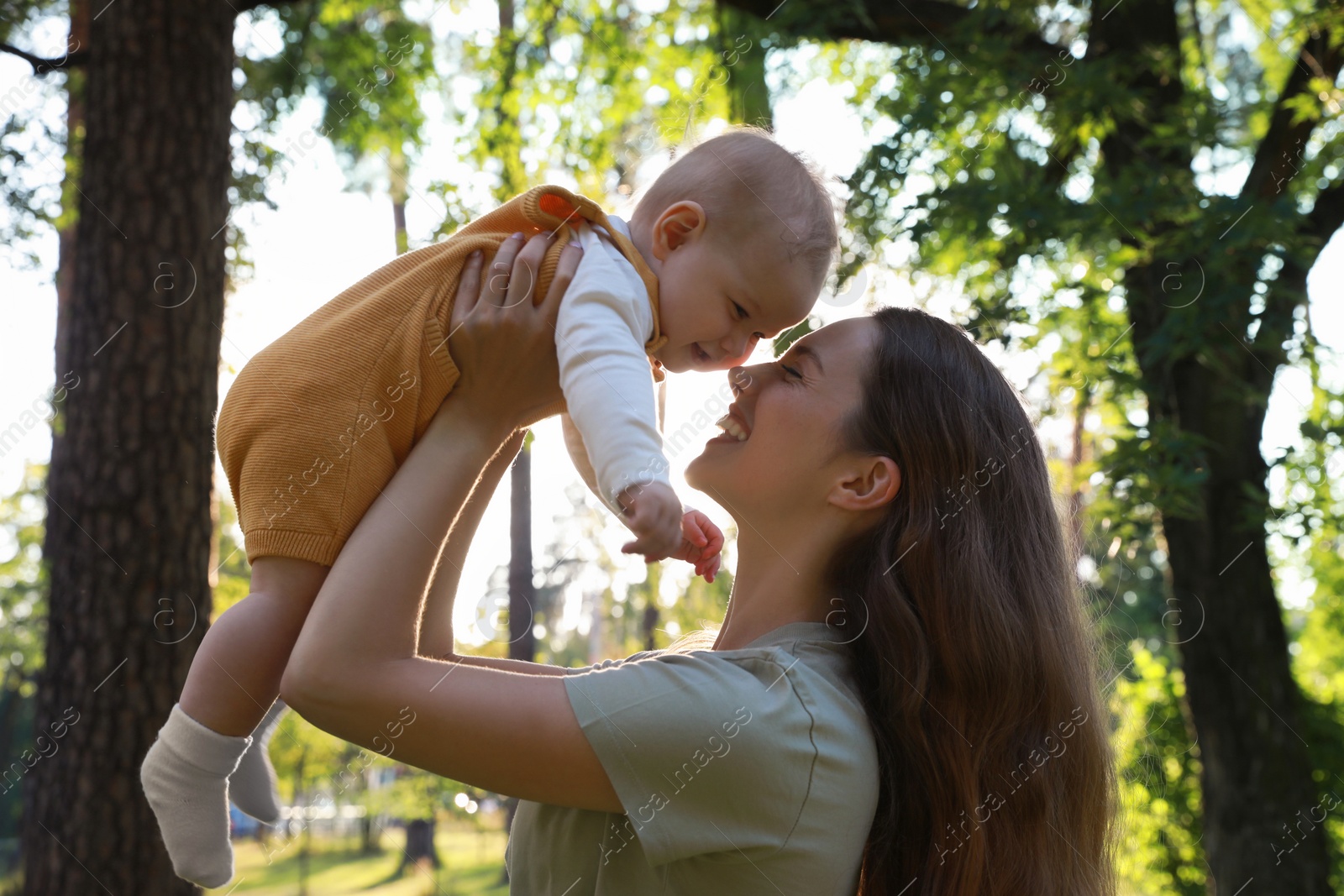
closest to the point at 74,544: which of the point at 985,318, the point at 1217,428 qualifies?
the point at 985,318

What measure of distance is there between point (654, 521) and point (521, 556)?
4.77 meters

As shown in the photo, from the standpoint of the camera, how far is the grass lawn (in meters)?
15.7

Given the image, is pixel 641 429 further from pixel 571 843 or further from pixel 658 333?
pixel 571 843

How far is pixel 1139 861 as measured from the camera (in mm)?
6922

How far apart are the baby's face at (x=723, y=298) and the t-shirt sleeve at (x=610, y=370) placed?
11 centimetres

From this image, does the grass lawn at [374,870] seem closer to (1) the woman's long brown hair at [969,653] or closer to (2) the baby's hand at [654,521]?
(1) the woman's long brown hair at [969,653]

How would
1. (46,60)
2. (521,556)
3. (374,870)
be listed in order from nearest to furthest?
(46,60), (521,556), (374,870)

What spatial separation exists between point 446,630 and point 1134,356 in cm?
402

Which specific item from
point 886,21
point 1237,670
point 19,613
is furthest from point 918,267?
point 19,613

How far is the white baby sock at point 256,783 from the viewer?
1901 millimetres

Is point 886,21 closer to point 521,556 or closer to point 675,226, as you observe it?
point 521,556

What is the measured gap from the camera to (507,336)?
1611mm

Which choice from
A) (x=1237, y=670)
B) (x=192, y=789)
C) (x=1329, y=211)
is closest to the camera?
(x=192, y=789)
